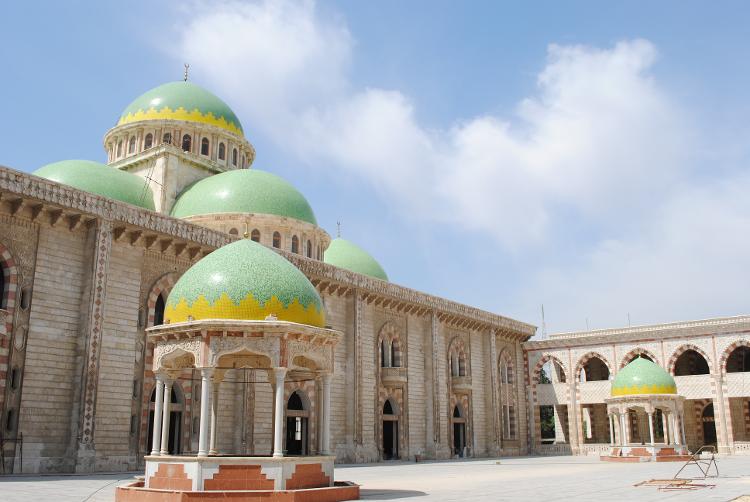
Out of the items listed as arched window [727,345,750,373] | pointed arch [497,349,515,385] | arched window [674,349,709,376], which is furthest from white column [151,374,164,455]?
arched window [727,345,750,373]

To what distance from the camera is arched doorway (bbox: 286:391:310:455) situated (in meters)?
26.5

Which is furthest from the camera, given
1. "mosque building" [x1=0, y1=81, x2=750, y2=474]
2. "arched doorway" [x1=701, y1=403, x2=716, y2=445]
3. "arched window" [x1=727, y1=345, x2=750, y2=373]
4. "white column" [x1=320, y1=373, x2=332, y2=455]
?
"arched window" [x1=727, y1=345, x2=750, y2=373]

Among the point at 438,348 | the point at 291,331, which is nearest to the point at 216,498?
the point at 291,331

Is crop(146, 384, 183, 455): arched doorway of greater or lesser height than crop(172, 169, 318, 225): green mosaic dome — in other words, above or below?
below

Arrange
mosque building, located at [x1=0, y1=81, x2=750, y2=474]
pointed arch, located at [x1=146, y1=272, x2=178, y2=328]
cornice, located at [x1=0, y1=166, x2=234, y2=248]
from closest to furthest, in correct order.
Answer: mosque building, located at [x1=0, y1=81, x2=750, y2=474]
cornice, located at [x1=0, y1=166, x2=234, y2=248]
pointed arch, located at [x1=146, y1=272, x2=178, y2=328]

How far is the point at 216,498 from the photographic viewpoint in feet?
35.0

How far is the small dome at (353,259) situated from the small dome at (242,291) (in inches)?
864

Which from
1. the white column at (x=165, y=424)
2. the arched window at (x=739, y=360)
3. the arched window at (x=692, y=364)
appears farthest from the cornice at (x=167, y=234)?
the arched window at (x=739, y=360)

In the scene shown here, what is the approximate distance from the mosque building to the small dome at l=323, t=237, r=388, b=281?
0.47ft

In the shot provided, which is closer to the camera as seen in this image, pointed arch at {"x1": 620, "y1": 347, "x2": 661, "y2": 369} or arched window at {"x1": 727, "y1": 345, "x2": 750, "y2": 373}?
pointed arch at {"x1": 620, "y1": 347, "x2": 661, "y2": 369}

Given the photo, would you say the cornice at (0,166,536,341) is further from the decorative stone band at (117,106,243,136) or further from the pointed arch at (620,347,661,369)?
the pointed arch at (620,347,661,369)

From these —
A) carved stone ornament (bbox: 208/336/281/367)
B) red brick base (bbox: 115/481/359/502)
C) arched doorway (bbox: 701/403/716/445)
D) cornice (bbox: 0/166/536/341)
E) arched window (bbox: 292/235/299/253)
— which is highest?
arched window (bbox: 292/235/299/253)

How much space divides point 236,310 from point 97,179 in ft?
51.8

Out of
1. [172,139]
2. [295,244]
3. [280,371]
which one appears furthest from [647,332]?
[280,371]
